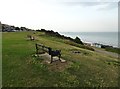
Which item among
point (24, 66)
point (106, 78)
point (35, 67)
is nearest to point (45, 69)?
point (35, 67)

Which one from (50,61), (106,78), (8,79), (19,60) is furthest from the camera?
(19,60)

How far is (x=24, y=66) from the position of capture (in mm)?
16438

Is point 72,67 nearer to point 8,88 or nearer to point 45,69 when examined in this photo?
point 45,69

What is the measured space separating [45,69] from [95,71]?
3.98 metres

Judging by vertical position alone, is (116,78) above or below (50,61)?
below

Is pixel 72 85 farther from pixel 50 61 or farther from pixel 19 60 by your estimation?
pixel 19 60

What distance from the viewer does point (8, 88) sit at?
12.3 meters

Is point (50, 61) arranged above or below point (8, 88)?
above

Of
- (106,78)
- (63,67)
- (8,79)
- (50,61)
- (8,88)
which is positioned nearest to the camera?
(8,88)

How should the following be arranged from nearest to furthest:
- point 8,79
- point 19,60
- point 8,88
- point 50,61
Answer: point 8,88, point 8,79, point 50,61, point 19,60

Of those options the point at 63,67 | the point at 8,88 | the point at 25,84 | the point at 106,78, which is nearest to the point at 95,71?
the point at 106,78

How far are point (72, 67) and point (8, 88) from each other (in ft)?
18.7

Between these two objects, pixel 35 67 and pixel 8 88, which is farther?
pixel 35 67

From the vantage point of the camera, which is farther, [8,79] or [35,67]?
[35,67]
